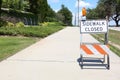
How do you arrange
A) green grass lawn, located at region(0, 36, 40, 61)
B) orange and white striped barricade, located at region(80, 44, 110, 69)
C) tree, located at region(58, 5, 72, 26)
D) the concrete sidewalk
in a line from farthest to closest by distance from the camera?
tree, located at region(58, 5, 72, 26)
green grass lawn, located at region(0, 36, 40, 61)
orange and white striped barricade, located at region(80, 44, 110, 69)
the concrete sidewalk

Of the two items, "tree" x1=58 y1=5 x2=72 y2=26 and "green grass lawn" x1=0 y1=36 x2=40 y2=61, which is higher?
"tree" x1=58 y1=5 x2=72 y2=26

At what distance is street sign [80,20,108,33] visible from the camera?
36.0 ft

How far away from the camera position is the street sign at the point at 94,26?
10969 mm

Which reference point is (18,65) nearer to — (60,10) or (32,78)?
(32,78)

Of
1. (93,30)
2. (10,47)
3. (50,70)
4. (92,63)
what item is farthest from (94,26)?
(10,47)

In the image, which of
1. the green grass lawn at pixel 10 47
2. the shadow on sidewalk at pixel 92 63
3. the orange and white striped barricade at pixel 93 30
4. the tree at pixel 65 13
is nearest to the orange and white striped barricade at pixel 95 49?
the orange and white striped barricade at pixel 93 30

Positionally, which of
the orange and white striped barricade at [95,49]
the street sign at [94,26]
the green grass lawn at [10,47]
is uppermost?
the street sign at [94,26]

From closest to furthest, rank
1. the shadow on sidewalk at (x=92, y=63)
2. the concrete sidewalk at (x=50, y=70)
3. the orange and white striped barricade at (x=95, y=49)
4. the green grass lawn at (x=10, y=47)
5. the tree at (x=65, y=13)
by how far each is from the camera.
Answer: the concrete sidewalk at (x=50, y=70), the orange and white striped barricade at (x=95, y=49), the shadow on sidewalk at (x=92, y=63), the green grass lawn at (x=10, y=47), the tree at (x=65, y=13)

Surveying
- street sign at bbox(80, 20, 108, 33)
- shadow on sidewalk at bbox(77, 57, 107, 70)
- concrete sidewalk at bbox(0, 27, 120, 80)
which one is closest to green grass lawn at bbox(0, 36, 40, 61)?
concrete sidewalk at bbox(0, 27, 120, 80)

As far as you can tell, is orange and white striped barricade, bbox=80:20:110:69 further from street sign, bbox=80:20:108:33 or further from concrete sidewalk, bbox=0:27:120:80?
concrete sidewalk, bbox=0:27:120:80

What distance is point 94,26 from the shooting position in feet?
36.0

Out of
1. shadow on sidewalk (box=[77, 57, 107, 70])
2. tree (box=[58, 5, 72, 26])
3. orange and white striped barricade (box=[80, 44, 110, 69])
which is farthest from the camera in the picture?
tree (box=[58, 5, 72, 26])

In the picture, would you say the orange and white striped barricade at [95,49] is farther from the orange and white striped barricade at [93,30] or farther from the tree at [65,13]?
the tree at [65,13]

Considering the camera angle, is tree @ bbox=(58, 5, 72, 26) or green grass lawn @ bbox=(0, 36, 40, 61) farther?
tree @ bbox=(58, 5, 72, 26)
